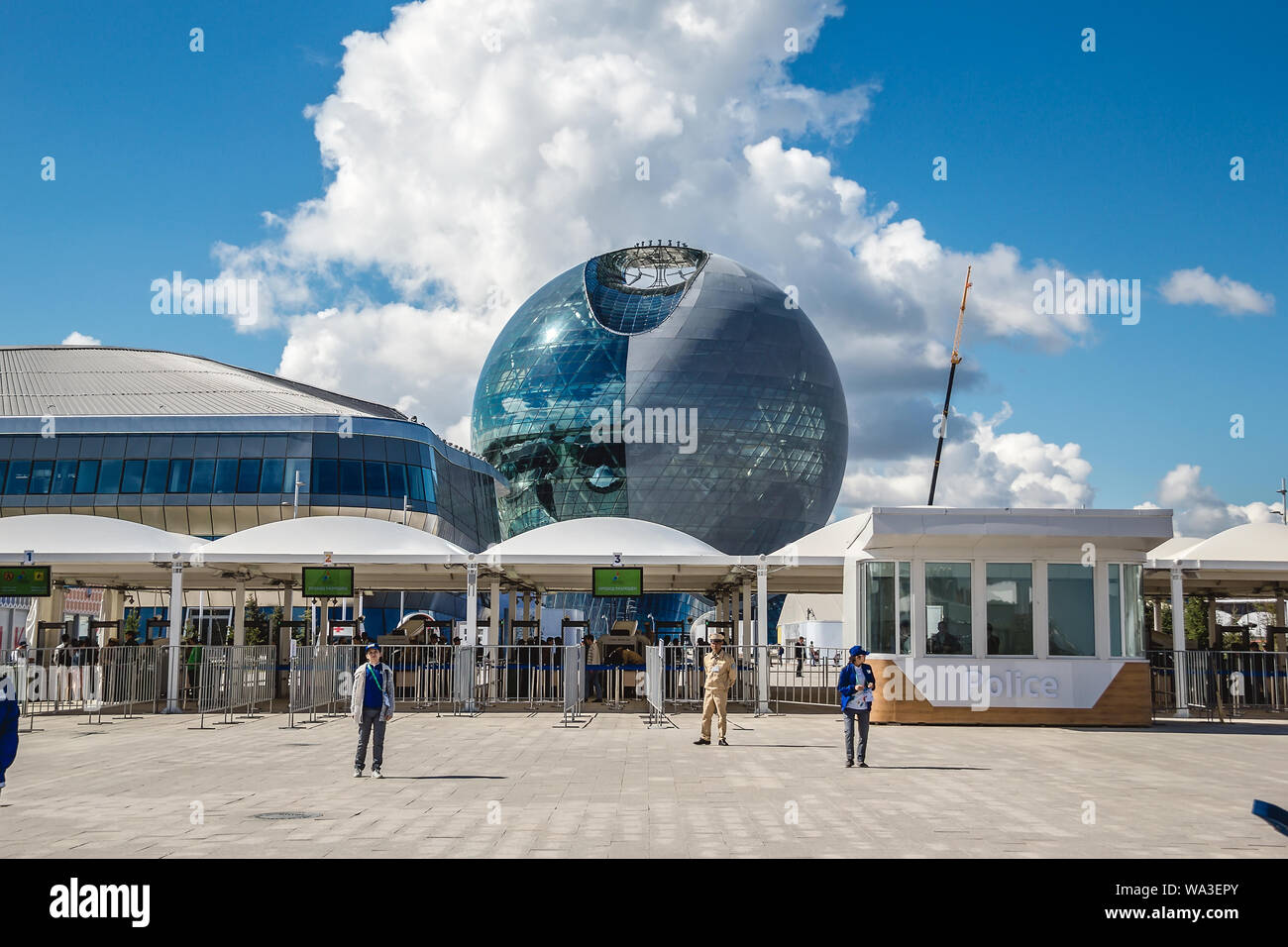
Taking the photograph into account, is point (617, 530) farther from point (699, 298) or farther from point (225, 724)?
point (699, 298)

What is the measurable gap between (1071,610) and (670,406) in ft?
221

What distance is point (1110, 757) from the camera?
56.3 ft

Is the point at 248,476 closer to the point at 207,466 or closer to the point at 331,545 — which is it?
the point at 207,466

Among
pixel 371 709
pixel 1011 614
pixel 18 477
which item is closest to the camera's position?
pixel 371 709

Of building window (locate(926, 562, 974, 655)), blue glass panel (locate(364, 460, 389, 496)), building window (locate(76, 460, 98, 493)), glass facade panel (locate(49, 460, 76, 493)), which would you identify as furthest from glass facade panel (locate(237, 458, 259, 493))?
building window (locate(926, 562, 974, 655))

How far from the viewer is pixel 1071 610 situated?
74.3 ft

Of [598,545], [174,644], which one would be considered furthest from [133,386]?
[598,545]

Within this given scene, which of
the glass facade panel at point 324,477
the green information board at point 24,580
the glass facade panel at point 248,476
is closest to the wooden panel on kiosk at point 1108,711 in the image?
the green information board at point 24,580

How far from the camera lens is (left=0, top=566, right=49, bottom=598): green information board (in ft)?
86.0

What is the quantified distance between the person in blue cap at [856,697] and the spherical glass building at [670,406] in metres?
70.2

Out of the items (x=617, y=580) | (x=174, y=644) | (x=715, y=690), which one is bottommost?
(x=715, y=690)

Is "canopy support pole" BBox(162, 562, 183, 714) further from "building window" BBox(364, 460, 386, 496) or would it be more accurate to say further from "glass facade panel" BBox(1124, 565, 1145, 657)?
"building window" BBox(364, 460, 386, 496)

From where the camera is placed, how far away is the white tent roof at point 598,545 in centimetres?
2652

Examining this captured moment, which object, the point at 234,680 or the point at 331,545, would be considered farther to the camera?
the point at 331,545
